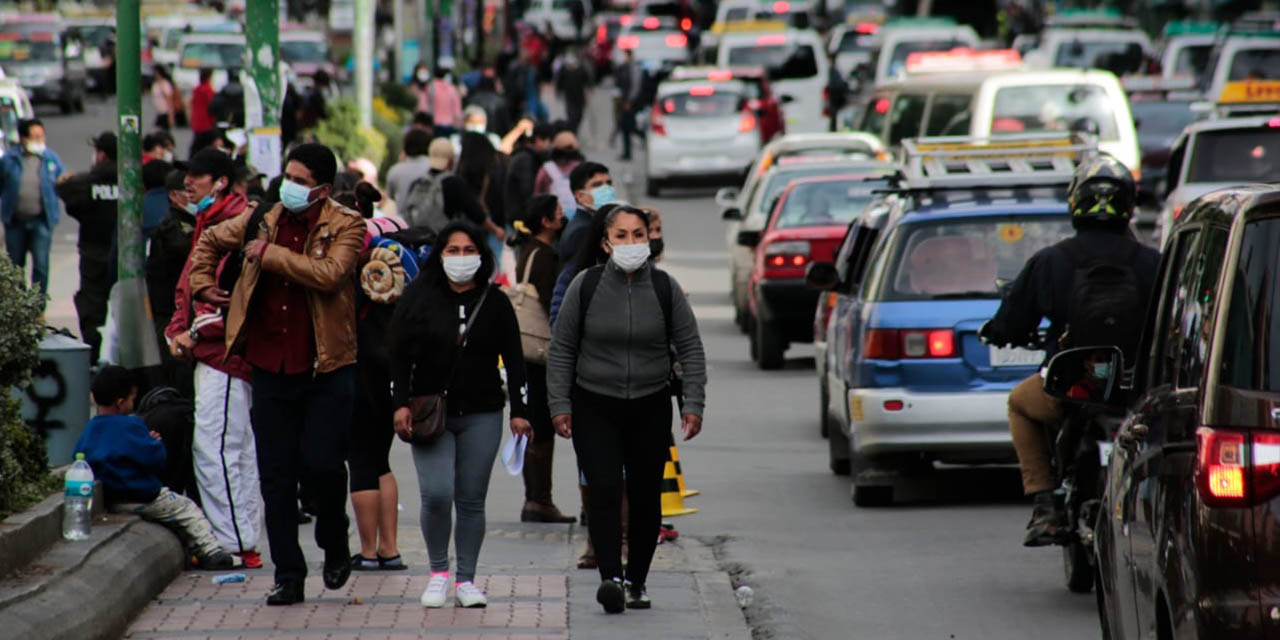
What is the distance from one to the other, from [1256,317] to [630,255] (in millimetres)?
3966

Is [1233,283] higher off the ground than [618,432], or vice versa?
[1233,283]

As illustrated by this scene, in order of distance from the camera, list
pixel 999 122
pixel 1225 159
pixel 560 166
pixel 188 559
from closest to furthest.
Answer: pixel 188 559
pixel 560 166
pixel 1225 159
pixel 999 122

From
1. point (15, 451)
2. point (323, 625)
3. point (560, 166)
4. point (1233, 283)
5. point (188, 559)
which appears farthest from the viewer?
point (560, 166)

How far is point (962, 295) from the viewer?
467 inches

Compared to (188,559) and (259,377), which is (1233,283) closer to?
(259,377)

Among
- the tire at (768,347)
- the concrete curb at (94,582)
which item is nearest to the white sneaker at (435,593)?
the concrete curb at (94,582)

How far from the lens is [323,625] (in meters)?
8.38

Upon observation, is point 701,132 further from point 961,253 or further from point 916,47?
point 961,253

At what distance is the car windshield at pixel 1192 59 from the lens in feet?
127

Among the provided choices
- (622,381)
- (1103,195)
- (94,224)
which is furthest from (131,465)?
(94,224)

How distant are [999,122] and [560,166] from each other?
7.48 metres

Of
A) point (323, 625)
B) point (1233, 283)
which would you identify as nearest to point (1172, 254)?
point (1233, 283)

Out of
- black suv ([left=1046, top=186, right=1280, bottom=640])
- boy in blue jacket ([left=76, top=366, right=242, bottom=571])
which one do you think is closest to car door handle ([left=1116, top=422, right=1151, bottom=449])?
black suv ([left=1046, top=186, right=1280, bottom=640])

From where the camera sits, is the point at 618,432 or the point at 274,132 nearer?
the point at 618,432
